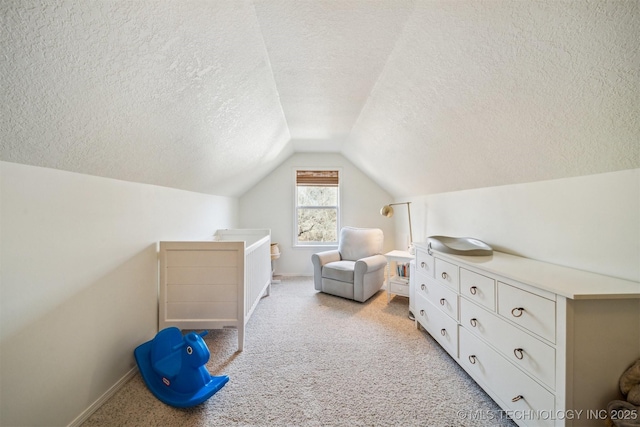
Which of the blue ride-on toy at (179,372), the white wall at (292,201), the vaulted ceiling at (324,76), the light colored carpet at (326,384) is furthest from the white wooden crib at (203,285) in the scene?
the white wall at (292,201)

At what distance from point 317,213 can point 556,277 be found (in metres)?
3.53

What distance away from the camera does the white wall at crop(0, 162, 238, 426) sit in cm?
105

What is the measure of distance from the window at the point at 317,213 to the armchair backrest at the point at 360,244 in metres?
0.78

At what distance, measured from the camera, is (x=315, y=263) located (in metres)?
3.43

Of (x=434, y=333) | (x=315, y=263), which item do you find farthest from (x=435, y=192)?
(x=315, y=263)

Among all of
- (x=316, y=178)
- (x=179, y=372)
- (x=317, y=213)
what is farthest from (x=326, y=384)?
(x=316, y=178)

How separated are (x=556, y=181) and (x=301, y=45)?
5.81ft

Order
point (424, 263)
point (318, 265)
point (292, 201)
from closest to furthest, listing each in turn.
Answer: point (424, 263)
point (318, 265)
point (292, 201)

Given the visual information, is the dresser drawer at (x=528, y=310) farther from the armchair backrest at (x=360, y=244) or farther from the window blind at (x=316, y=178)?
the window blind at (x=316, y=178)

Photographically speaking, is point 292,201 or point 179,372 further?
point 292,201

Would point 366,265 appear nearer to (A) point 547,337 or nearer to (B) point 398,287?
(B) point 398,287

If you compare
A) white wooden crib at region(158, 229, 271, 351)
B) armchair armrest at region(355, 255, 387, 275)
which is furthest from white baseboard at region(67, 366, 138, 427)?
armchair armrest at region(355, 255, 387, 275)

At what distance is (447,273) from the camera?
1857 millimetres

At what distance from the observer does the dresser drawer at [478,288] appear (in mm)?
1416
